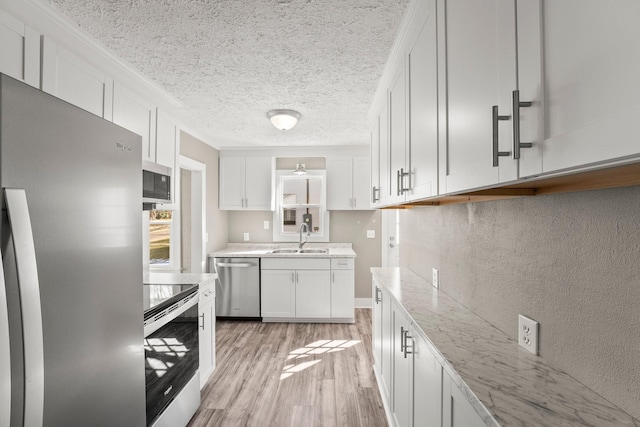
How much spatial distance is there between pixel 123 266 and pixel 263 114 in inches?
89.4

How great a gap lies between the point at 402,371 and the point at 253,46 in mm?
1983

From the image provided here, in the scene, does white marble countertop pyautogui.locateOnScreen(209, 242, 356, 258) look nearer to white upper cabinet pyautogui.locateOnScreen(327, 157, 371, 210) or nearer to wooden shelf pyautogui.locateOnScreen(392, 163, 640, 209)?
white upper cabinet pyautogui.locateOnScreen(327, 157, 371, 210)

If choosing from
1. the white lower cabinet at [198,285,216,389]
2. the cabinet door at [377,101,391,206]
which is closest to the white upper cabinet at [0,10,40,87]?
the white lower cabinet at [198,285,216,389]

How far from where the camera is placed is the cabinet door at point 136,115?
77.5 inches

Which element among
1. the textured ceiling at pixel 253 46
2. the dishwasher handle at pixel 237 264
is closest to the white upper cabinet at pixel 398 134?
the textured ceiling at pixel 253 46

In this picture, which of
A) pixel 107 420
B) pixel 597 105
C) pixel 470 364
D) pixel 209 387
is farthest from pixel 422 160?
pixel 209 387

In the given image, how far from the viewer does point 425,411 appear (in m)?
1.32

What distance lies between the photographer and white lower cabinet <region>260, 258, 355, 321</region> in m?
4.18

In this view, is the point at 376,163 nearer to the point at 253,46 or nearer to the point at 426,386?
the point at 253,46

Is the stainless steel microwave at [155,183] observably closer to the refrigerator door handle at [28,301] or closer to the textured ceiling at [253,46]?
the textured ceiling at [253,46]

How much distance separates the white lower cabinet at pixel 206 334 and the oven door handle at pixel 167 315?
8.4 inches

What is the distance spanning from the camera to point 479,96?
35.4 inches

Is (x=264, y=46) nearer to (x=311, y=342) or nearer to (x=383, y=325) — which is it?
(x=383, y=325)

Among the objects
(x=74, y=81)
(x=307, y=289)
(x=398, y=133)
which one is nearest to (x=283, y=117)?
(x=398, y=133)
